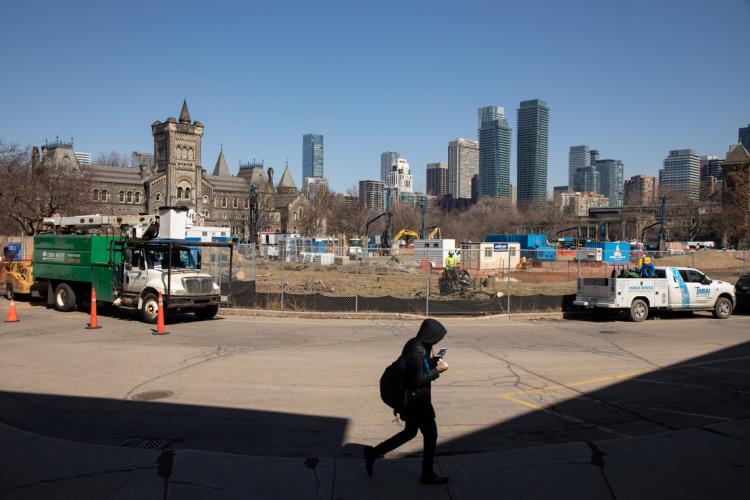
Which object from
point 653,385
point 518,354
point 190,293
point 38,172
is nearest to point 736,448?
point 653,385

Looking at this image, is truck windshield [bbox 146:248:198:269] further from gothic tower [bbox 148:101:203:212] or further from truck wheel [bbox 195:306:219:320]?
gothic tower [bbox 148:101:203:212]

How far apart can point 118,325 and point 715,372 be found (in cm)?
1525

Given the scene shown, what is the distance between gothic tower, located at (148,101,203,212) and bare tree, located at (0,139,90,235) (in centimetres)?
5028

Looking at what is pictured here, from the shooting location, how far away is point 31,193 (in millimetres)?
44250

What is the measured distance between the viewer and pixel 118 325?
18281 millimetres

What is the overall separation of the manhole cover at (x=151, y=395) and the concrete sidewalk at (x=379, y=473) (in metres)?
2.19

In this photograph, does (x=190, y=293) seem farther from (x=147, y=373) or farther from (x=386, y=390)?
(x=386, y=390)

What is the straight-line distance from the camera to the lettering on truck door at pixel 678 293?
2130 centimetres

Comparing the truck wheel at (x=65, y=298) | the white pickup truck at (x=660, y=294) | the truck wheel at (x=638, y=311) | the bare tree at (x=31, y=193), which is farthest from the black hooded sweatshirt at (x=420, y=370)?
the bare tree at (x=31, y=193)

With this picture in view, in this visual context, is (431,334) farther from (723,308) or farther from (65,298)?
(723,308)

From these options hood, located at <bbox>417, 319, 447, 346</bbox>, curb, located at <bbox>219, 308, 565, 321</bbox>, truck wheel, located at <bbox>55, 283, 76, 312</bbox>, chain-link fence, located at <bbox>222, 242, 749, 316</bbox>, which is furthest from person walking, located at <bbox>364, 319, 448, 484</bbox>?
truck wheel, located at <bbox>55, 283, 76, 312</bbox>

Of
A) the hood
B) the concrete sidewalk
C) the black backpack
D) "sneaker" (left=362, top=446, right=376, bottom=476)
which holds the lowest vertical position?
the concrete sidewalk

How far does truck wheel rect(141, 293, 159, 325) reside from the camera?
18.4 metres

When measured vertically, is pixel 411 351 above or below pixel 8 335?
above
